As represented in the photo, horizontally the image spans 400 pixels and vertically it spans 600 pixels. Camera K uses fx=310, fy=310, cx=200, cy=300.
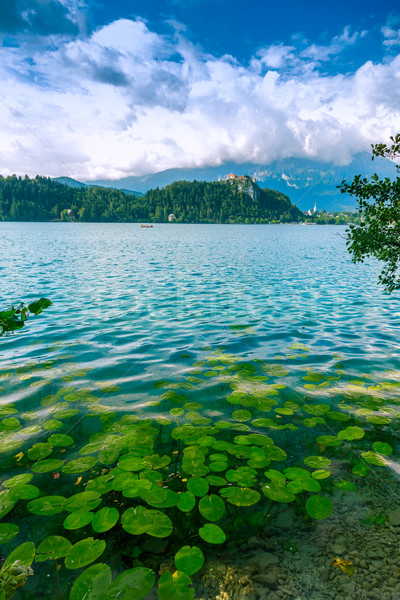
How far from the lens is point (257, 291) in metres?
21.9

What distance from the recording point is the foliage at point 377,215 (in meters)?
8.13

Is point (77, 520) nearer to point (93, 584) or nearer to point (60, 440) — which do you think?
point (93, 584)

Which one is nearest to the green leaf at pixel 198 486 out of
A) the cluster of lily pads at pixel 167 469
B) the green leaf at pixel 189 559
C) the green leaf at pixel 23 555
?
the cluster of lily pads at pixel 167 469

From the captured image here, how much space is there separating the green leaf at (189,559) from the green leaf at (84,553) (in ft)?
2.89

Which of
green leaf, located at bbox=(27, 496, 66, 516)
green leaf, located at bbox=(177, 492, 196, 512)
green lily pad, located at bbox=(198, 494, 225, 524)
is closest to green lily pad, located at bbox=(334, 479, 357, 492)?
green lily pad, located at bbox=(198, 494, 225, 524)

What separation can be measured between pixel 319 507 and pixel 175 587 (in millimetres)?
2195

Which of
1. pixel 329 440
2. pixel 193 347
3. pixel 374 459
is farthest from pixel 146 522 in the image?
pixel 193 347

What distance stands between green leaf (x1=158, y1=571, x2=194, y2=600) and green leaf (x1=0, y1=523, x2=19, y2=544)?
6.52 ft

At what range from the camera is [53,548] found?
3.59m

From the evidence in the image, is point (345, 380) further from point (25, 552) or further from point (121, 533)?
point (25, 552)

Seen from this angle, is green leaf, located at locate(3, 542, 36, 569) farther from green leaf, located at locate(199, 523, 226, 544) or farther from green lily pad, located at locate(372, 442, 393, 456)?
green lily pad, located at locate(372, 442, 393, 456)

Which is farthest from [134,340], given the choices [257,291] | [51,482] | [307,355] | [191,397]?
[257,291]

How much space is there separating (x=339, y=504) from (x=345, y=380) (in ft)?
16.0

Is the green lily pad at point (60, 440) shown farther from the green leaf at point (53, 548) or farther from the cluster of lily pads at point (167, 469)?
the green leaf at point (53, 548)
